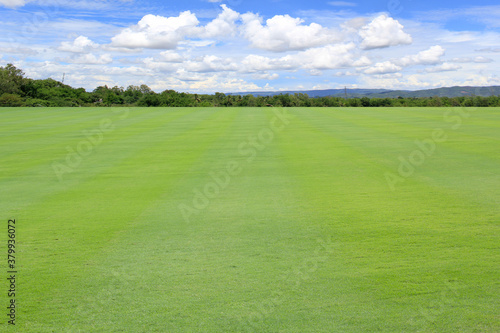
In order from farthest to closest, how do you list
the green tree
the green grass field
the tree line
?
1. the green tree
2. the tree line
3. the green grass field

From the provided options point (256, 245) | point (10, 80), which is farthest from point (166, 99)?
point (256, 245)

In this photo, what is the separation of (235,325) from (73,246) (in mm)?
3741

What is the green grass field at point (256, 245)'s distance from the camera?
4824 mm

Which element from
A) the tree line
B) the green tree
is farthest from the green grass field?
the green tree

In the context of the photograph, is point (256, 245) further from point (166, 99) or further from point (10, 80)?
→ point (10, 80)

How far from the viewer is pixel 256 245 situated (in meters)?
6.84

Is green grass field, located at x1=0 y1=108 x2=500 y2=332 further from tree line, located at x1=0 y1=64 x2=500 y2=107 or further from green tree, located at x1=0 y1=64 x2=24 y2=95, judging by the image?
green tree, located at x1=0 y1=64 x2=24 y2=95

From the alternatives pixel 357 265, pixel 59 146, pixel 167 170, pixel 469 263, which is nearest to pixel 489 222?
pixel 469 263

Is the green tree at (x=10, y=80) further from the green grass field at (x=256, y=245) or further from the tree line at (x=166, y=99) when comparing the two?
the green grass field at (x=256, y=245)

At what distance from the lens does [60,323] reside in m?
4.68

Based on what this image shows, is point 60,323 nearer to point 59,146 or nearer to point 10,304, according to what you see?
point 10,304

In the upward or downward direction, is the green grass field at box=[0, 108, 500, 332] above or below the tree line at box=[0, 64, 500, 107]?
below

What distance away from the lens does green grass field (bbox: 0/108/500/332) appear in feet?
15.8

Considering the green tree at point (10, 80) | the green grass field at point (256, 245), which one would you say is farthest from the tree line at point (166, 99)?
the green grass field at point (256, 245)
